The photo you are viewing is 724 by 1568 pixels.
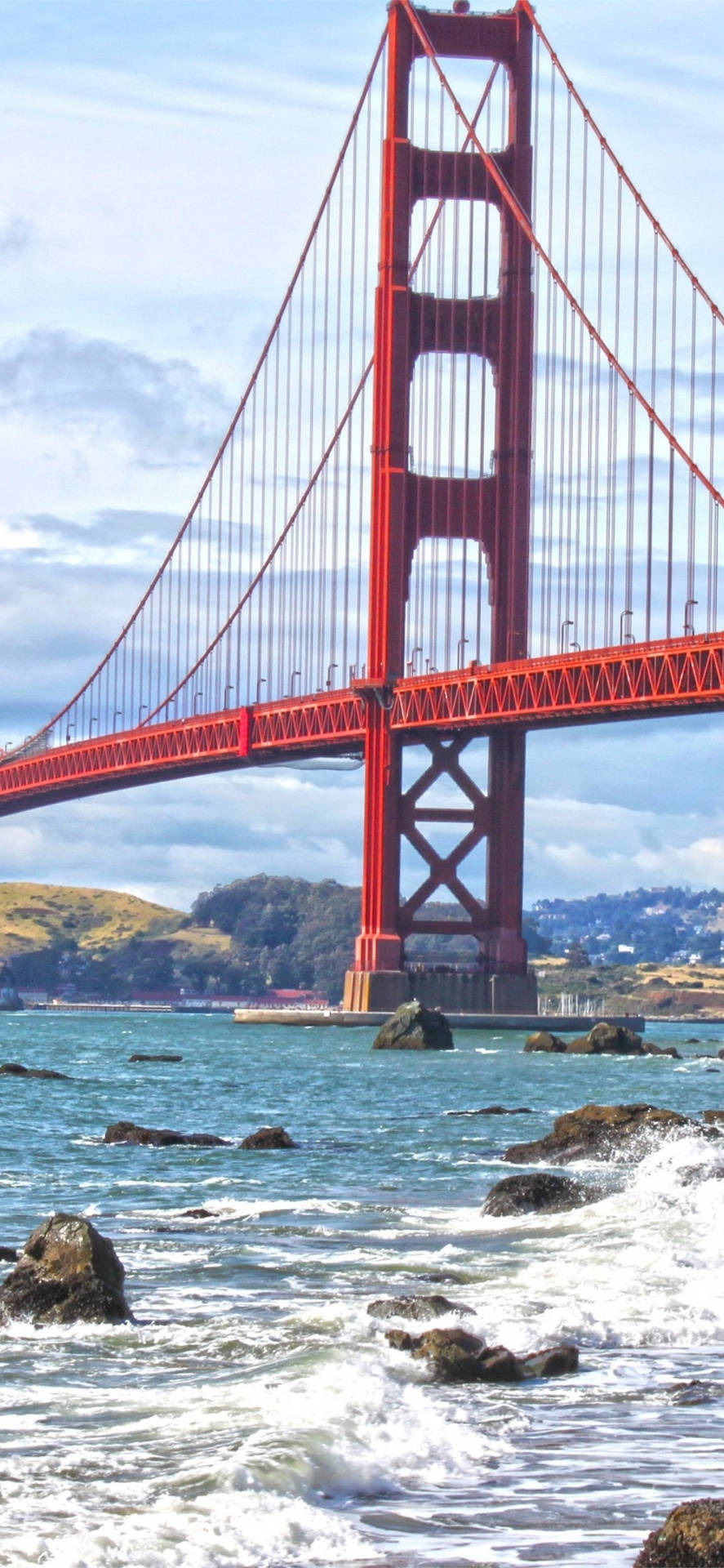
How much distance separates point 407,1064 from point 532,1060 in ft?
13.7

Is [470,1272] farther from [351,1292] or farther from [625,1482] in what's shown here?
[625,1482]

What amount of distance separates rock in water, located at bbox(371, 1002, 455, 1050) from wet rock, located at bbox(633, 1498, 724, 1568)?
46048 millimetres

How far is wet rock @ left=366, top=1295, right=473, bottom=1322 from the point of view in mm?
12531

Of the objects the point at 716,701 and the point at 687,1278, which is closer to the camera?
the point at 687,1278

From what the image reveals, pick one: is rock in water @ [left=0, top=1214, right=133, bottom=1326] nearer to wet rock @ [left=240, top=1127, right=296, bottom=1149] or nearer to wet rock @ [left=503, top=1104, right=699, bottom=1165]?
wet rock @ [left=503, top=1104, right=699, bottom=1165]

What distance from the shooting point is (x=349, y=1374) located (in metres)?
10.9

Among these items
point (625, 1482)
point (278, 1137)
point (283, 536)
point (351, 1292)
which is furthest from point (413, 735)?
point (625, 1482)

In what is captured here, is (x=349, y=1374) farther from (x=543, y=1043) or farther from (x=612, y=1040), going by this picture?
(x=612, y=1040)

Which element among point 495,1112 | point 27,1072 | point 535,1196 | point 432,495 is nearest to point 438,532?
point 432,495

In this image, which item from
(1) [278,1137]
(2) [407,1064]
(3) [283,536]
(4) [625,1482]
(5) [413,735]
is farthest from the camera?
(3) [283,536]

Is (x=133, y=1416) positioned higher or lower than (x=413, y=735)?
lower

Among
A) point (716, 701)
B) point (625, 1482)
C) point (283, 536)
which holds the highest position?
point (283, 536)

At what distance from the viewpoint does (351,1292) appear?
45.8ft

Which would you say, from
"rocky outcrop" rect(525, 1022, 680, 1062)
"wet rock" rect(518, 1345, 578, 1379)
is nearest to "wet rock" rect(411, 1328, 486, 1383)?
"wet rock" rect(518, 1345, 578, 1379)
